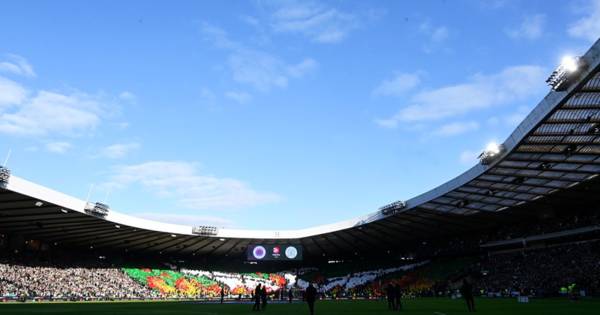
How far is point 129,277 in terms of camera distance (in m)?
81.6

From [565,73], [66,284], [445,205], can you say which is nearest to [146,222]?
[66,284]

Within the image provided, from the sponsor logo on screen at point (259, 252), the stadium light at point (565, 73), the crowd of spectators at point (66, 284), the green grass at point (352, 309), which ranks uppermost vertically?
the stadium light at point (565, 73)

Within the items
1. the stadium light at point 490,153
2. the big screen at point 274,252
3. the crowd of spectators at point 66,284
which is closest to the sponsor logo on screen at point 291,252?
the big screen at point 274,252

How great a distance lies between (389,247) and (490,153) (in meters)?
53.4

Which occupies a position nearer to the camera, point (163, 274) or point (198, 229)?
point (198, 229)

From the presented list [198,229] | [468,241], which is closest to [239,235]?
[198,229]

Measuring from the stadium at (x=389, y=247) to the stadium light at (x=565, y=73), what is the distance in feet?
0.21

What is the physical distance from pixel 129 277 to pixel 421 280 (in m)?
46.2

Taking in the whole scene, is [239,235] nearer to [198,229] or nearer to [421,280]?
[198,229]

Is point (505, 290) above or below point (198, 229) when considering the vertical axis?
below

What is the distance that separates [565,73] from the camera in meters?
28.0

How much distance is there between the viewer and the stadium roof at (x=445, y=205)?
1396 inches

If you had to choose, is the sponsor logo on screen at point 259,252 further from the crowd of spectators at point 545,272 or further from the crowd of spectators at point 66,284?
the crowd of spectators at point 545,272

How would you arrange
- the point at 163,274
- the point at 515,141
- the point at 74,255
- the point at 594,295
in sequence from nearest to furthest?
the point at 515,141, the point at 594,295, the point at 74,255, the point at 163,274
